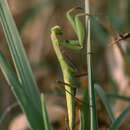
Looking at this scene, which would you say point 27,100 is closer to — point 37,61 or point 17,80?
point 17,80

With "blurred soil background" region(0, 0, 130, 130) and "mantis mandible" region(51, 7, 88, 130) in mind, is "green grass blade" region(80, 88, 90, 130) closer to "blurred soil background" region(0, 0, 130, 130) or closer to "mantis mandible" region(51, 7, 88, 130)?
"mantis mandible" region(51, 7, 88, 130)

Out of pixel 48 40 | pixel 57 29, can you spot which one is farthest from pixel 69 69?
pixel 48 40

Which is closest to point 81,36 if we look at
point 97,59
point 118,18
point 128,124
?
point 128,124

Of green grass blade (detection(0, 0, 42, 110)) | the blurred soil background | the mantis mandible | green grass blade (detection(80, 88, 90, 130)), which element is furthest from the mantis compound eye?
the blurred soil background

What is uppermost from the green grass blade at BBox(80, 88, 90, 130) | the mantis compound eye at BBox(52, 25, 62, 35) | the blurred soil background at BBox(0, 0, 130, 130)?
the mantis compound eye at BBox(52, 25, 62, 35)

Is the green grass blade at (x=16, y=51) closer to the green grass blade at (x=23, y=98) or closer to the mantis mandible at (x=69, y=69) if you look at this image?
the green grass blade at (x=23, y=98)

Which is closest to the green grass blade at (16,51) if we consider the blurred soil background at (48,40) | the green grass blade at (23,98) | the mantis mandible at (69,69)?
the green grass blade at (23,98)
